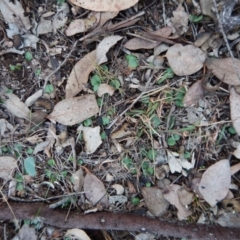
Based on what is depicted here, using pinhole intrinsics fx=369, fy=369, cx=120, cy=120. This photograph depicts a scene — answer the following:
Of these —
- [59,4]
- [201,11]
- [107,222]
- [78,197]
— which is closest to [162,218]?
[107,222]

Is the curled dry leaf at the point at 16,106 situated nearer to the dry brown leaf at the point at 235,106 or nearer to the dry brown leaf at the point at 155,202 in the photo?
the dry brown leaf at the point at 155,202

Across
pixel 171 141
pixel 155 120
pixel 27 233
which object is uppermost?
pixel 155 120

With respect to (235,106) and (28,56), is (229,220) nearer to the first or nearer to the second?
(235,106)

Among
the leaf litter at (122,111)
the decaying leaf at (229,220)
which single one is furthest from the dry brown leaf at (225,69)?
the decaying leaf at (229,220)

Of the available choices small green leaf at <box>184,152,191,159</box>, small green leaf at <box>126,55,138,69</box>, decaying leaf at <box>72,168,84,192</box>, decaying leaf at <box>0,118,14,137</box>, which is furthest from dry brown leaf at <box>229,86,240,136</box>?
decaying leaf at <box>0,118,14,137</box>

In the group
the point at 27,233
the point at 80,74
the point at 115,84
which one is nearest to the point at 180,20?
the point at 115,84

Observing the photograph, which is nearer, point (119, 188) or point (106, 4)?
point (106, 4)

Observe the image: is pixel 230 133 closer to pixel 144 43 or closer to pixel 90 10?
pixel 144 43
